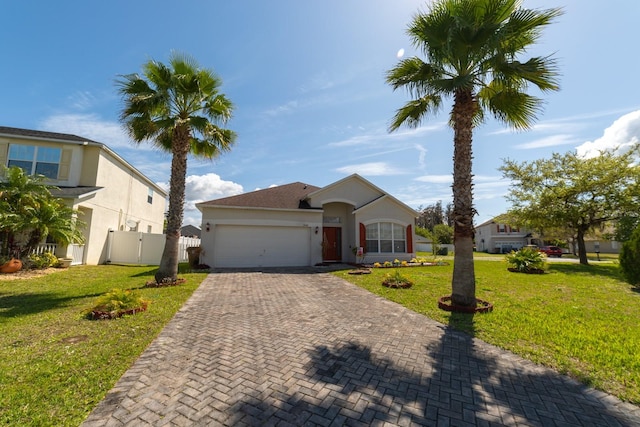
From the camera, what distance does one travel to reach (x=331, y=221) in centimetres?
1872

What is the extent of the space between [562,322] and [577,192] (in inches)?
722

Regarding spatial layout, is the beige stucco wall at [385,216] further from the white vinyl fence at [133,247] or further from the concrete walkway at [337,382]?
the white vinyl fence at [133,247]

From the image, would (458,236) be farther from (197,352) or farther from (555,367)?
Result: (197,352)

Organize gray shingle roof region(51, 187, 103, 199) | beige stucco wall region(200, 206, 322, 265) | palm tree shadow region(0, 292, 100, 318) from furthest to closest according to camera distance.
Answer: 1. beige stucco wall region(200, 206, 322, 265)
2. gray shingle roof region(51, 187, 103, 199)
3. palm tree shadow region(0, 292, 100, 318)

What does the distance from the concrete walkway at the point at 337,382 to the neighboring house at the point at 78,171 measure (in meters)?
12.6

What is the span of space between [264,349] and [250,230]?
12.2 m

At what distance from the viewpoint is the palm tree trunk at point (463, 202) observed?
23.0 feet

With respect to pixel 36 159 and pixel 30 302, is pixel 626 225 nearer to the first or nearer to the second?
pixel 30 302

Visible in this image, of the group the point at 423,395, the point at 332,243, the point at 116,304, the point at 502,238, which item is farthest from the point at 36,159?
the point at 502,238

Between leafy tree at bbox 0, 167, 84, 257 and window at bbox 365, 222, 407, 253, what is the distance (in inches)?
606

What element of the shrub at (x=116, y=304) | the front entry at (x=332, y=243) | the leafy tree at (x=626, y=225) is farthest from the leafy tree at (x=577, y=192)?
the shrub at (x=116, y=304)

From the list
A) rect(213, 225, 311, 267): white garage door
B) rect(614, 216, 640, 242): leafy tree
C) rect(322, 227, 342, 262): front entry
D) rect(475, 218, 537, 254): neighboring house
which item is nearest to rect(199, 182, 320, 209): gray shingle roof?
rect(213, 225, 311, 267): white garage door

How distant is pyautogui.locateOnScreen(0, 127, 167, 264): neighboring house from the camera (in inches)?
571

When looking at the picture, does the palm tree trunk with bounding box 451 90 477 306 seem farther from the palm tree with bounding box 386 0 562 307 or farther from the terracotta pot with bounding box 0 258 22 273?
the terracotta pot with bounding box 0 258 22 273
